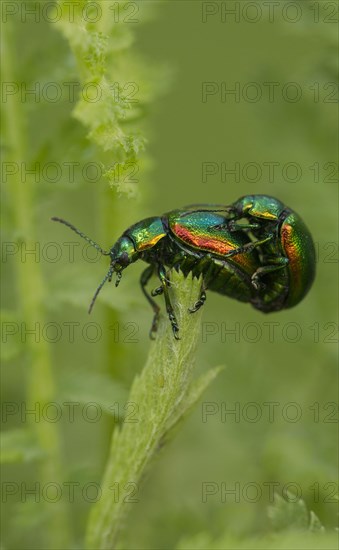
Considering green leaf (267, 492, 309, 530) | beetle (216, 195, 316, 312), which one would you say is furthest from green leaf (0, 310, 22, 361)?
green leaf (267, 492, 309, 530)

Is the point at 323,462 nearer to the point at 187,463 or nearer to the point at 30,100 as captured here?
the point at 187,463

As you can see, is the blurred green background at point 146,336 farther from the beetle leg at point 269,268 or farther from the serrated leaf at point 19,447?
the beetle leg at point 269,268

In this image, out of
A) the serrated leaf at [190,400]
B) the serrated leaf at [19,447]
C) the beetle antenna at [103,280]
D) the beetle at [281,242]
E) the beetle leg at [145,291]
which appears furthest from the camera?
the beetle leg at [145,291]

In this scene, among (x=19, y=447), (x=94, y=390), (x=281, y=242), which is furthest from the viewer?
(x=281, y=242)

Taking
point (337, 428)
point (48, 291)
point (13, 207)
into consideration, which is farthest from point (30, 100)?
point (337, 428)

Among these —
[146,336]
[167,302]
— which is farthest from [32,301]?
[146,336]

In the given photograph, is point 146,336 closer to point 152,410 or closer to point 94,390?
point 94,390

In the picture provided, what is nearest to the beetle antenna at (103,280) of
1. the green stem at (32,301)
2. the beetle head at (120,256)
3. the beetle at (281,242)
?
the beetle head at (120,256)

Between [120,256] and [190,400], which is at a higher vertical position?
[120,256]
